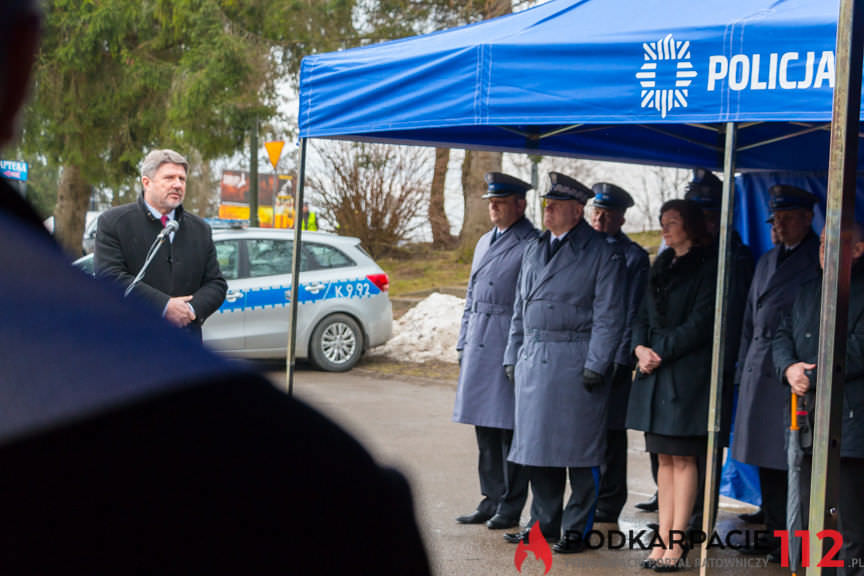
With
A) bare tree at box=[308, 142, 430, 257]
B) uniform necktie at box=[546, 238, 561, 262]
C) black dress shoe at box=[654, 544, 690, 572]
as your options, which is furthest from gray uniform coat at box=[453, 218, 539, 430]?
bare tree at box=[308, 142, 430, 257]

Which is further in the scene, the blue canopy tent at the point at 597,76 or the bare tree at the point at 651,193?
the bare tree at the point at 651,193

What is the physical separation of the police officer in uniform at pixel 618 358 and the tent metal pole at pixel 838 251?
226 cm

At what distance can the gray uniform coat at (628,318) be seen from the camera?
5.51m

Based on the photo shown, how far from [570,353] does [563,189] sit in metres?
0.92

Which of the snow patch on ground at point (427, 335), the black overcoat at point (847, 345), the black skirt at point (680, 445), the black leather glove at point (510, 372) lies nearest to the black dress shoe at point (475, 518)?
the black leather glove at point (510, 372)

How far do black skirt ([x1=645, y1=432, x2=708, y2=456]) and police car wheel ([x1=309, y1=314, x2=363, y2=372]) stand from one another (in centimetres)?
692

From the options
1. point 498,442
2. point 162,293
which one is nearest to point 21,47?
point 162,293

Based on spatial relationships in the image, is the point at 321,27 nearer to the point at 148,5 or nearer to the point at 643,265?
the point at 148,5

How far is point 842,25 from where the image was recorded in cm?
309

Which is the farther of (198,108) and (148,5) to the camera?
(148,5)

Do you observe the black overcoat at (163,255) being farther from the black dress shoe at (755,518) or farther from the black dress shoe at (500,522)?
the black dress shoe at (755,518)

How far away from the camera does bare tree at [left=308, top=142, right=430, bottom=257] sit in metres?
18.8

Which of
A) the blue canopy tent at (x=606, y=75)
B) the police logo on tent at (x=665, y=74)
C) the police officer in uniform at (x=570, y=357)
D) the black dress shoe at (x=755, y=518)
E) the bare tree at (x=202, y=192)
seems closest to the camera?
→ the blue canopy tent at (x=606, y=75)

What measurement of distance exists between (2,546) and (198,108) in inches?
637
